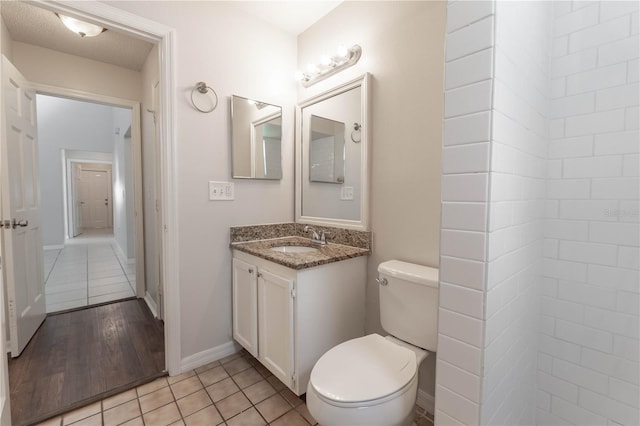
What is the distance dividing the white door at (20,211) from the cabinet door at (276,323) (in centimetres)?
147

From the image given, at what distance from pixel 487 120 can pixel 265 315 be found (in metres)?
1.44

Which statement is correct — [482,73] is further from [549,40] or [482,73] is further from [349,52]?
[349,52]

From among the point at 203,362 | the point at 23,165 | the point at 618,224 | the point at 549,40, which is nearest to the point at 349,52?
the point at 549,40

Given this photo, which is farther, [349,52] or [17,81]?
[17,81]

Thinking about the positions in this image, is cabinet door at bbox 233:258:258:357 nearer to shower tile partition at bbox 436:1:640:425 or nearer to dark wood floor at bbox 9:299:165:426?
dark wood floor at bbox 9:299:165:426

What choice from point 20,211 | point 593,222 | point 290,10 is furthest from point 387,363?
point 20,211

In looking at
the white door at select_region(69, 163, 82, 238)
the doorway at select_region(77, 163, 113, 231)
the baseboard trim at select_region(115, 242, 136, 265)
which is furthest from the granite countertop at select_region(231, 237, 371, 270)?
the doorway at select_region(77, 163, 113, 231)

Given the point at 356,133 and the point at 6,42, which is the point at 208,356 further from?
the point at 6,42

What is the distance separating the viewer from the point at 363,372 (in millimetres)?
1135

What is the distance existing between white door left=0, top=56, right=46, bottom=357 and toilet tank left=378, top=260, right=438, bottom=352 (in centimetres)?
Result: 210

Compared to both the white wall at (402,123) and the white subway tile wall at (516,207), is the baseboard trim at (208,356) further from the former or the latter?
the white subway tile wall at (516,207)

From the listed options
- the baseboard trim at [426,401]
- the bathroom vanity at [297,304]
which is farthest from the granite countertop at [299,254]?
the baseboard trim at [426,401]

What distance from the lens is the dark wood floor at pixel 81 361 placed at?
1.56 m

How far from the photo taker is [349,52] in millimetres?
1782
